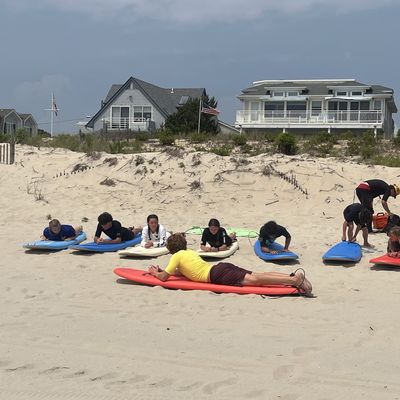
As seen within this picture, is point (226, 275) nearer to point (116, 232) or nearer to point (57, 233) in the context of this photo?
point (116, 232)

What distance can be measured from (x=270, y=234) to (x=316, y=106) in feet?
128

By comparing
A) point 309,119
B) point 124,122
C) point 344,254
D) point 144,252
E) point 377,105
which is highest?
point 377,105

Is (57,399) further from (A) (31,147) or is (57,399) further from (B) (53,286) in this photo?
(A) (31,147)

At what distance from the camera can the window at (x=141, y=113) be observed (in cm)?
4762

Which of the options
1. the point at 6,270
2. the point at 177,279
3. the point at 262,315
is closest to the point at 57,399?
the point at 262,315

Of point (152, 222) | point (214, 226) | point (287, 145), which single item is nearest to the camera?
point (214, 226)

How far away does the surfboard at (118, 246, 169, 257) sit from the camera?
31.7 ft

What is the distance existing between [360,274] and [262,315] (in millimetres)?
2914

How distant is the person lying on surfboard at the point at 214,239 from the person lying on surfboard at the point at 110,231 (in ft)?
5.61

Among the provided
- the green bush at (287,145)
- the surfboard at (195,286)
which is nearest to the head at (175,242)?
the surfboard at (195,286)

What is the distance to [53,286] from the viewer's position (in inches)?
307

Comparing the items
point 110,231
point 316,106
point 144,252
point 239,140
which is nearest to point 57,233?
point 110,231

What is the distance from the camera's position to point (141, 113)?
4784 centimetres

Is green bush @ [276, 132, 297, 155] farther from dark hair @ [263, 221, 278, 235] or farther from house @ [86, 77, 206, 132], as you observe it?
house @ [86, 77, 206, 132]
